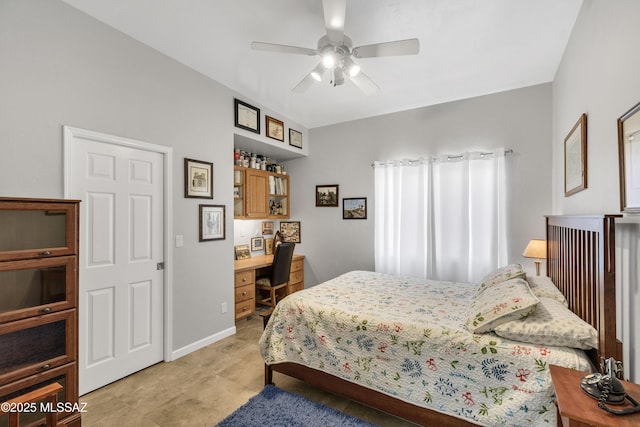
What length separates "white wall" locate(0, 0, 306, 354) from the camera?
Result: 1791 millimetres

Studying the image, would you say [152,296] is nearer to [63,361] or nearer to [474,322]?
[63,361]

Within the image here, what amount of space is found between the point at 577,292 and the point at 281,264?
3.00 meters

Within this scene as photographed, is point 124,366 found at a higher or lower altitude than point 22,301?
lower

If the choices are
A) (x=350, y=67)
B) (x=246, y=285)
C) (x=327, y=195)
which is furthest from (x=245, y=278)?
(x=350, y=67)

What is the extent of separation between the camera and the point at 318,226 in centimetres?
464

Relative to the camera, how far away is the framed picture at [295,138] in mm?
4320

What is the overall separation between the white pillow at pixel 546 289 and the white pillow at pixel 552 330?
1.21 feet

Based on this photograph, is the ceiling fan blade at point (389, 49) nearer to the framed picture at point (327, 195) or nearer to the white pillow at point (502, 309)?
the white pillow at point (502, 309)

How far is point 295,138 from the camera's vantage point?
4.41 metres

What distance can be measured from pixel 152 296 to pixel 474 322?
8.72ft

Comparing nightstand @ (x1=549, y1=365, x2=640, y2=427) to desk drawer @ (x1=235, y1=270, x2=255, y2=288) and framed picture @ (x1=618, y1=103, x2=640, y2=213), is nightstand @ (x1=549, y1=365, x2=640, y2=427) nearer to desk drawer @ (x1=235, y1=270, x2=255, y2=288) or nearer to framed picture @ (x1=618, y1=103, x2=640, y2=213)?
framed picture @ (x1=618, y1=103, x2=640, y2=213)

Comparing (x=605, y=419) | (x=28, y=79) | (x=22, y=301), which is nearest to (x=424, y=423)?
(x=605, y=419)

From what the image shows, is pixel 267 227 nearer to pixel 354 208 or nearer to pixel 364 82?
pixel 354 208

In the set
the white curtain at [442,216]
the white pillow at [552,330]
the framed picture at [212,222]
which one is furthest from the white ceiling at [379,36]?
the white pillow at [552,330]
